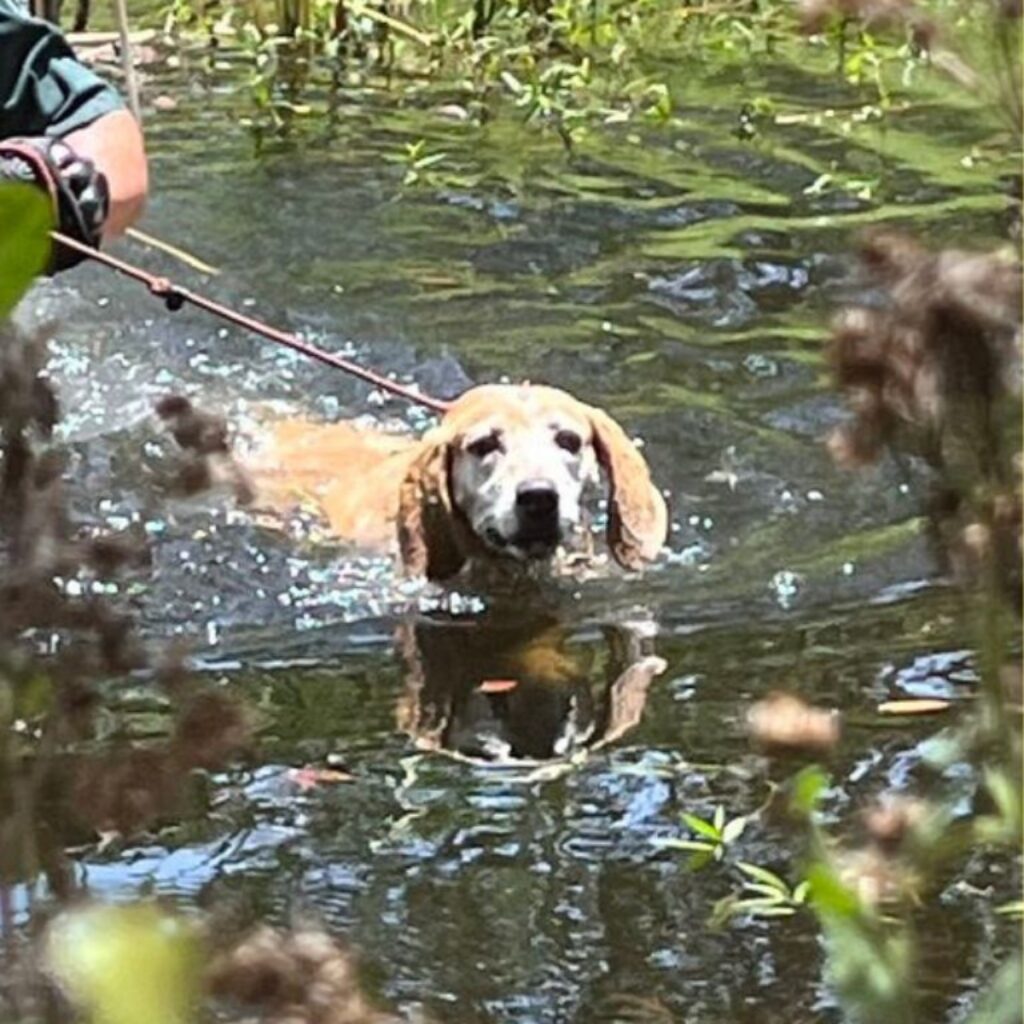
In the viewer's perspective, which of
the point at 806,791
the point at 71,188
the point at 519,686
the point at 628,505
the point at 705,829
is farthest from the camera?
the point at 628,505

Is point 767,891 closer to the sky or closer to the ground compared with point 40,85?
closer to the ground

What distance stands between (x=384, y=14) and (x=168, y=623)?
575 cm

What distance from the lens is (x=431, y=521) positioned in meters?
5.61

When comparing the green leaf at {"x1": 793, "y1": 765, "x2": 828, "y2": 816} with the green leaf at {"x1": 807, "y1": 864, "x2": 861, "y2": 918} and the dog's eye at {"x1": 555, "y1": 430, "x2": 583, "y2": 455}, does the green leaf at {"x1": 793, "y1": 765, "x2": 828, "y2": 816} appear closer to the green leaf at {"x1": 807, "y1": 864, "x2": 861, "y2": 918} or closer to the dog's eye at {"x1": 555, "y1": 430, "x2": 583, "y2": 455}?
the green leaf at {"x1": 807, "y1": 864, "x2": 861, "y2": 918}

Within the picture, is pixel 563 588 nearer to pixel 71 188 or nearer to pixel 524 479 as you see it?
pixel 524 479

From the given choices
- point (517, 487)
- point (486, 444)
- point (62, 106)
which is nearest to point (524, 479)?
point (517, 487)

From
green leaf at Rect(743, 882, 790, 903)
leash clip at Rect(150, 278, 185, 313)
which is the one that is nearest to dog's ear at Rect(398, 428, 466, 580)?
leash clip at Rect(150, 278, 185, 313)

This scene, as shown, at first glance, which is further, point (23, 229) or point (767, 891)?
point (767, 891)

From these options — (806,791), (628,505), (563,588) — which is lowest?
(563,588)

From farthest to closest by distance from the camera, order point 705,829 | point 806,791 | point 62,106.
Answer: point 62,106 → point 705,829 → point 806,791

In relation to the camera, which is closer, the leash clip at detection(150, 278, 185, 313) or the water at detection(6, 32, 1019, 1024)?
the water at detection(6, 32, 1019, 1024)

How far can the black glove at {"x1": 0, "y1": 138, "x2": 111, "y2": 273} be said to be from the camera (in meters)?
3.56

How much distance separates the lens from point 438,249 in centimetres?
759

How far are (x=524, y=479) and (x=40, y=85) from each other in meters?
1.33
